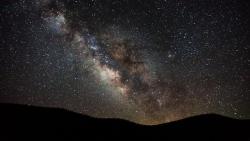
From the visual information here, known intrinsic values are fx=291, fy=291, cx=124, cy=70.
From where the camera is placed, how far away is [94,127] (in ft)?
73.5

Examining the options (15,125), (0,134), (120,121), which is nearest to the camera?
(0,134)

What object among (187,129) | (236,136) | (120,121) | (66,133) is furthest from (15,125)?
(236,136)

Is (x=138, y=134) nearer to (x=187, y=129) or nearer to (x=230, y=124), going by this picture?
(x=187, y=129)

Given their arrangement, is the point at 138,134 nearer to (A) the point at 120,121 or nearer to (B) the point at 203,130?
(A) the point at 120,121

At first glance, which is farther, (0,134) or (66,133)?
(66,133)

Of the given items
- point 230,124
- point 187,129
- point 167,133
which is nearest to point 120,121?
point 167,133

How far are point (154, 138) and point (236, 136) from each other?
6.24 m

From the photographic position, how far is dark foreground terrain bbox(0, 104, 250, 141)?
62.9ft

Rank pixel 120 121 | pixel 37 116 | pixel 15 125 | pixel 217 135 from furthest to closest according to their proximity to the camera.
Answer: pixel 120 121 < pixel 217 135 < pixel 37 116 < pixel 15 125

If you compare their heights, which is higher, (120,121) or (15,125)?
(15,125)

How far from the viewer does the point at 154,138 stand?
74.3 feet

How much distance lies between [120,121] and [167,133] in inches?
159

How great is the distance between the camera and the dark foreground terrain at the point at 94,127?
62.9 feet

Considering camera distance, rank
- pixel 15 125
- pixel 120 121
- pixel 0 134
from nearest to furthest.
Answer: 1. pixel 0 134
2. pixel 15 125
3. pixel 120 121
